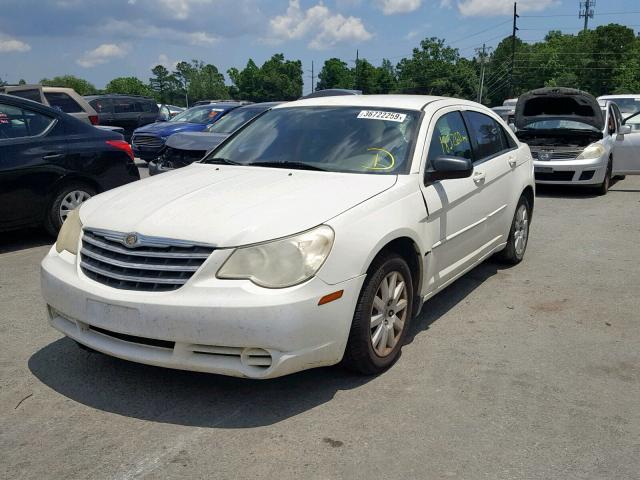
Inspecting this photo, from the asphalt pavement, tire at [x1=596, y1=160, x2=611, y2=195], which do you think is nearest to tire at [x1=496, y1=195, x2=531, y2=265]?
the asphalt pavement

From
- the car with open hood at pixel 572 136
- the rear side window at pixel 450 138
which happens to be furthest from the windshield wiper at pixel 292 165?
the car with open hood at pixel 572 136

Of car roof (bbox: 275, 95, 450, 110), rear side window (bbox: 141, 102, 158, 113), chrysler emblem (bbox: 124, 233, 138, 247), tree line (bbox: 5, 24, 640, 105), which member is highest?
tree line (bbox: 5, 24, 640, 105)

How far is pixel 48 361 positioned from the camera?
13.1ft

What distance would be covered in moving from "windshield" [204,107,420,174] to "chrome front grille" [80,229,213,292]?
1.33 metres

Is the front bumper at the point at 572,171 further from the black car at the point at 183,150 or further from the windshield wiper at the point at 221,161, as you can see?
the windshield wiper at the point at 221,161

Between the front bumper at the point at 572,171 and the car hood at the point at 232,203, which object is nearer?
the car hood at the point at 232,203

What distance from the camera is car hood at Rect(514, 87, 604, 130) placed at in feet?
37.3

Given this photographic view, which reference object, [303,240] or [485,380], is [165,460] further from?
[485,380]

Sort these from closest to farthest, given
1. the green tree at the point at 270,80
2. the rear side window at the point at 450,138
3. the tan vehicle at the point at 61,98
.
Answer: the rear side window at the point at 450,138 → the tan vehicle at the point at 61,98 → the green tree at the point at 270,80

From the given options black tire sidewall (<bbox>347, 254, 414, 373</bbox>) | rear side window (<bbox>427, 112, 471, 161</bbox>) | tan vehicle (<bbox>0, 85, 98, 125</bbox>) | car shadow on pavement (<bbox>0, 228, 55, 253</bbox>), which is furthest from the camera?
tan vehicle (<bbox>0, 85, 98, 125</bbox>)

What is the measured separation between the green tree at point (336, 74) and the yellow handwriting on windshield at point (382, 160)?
125m

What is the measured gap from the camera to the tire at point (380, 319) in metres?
3.50

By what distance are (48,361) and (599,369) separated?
3.38 meters

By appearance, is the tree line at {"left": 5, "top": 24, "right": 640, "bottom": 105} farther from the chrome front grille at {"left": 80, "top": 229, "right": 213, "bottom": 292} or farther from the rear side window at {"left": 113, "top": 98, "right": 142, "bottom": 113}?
the chrome front grille at {"left": 80, "top": 229, "right": 213, "bottom": 292}
